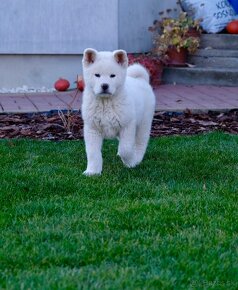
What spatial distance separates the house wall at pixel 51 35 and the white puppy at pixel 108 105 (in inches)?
212

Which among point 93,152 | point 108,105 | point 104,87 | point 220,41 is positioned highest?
point 104,87

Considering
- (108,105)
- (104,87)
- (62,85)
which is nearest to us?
(104,87)

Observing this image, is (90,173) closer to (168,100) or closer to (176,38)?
(168,100)

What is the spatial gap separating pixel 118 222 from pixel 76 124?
4.09m

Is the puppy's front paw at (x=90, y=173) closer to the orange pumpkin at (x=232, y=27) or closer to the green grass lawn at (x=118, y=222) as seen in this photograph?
the green grass lawn at (x=118, y=222)

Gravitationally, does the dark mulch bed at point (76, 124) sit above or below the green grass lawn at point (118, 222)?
below

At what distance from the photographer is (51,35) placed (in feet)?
39.7

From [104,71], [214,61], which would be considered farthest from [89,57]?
[214,61]

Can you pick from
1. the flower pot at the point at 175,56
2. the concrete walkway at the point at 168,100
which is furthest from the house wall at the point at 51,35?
the flower pot at the point at 175,56

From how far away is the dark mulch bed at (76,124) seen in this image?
8.67 m

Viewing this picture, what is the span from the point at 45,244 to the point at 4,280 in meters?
0.58

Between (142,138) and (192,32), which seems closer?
(142,138)

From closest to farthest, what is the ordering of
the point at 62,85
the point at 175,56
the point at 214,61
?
the point at 62,85
the point at 175,56
the point at 214,61

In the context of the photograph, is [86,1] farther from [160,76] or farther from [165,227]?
[165,227]
